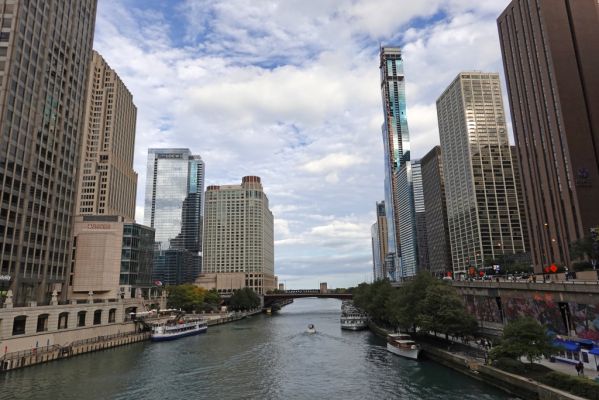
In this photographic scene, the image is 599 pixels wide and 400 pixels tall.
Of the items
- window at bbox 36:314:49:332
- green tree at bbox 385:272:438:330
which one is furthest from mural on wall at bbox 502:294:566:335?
window at bbox 36:314:49:332

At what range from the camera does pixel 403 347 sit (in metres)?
77.9

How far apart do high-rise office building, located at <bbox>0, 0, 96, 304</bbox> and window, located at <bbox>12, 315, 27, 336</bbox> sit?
1957 cm

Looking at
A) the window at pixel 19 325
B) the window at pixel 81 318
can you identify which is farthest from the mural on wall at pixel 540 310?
the window at pixel 81 318

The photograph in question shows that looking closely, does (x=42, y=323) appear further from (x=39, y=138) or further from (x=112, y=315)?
(x=39, y=138)

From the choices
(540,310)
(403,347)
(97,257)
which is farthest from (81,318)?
(540,310)

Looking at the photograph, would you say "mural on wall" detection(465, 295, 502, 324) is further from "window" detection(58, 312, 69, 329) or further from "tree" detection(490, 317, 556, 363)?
"window" detection(58, 312, 69, 329)

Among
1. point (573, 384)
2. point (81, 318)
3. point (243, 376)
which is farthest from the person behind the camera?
point (81, 318)

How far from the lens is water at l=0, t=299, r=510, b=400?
54656mm

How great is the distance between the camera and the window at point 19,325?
81.9 meters

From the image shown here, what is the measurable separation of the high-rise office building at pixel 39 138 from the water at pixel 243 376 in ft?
116

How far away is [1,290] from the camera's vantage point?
96.2 metres

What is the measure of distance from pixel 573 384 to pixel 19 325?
9283 cm

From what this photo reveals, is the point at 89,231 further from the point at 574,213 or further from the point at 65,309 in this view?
the point at 574,213

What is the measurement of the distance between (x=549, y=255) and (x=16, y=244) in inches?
6664
